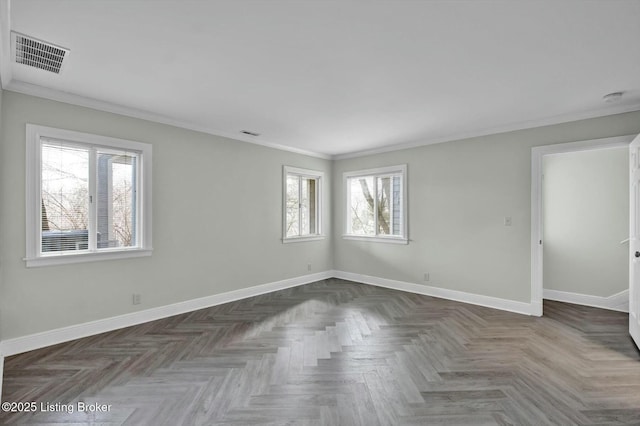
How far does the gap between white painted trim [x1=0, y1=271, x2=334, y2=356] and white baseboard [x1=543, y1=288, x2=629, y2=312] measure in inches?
171

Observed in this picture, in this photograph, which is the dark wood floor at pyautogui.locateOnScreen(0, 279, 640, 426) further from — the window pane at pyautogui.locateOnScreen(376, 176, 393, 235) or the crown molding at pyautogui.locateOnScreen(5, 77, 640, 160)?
the crown molding at pyautogui.locateOnScreen(5, 77, 640, 160)

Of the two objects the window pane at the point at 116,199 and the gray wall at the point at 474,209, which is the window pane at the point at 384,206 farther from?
the window pane at the point at 116,199

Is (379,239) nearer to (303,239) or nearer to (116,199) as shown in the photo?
(303,239)

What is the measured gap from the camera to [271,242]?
17.9 feet

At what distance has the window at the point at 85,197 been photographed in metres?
3.13

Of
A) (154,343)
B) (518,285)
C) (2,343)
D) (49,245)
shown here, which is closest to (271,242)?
(154,343)

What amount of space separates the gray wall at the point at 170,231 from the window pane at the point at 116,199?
239 millimetres

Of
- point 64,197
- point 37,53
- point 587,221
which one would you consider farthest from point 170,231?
point 587,221

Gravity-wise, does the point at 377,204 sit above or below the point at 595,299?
above

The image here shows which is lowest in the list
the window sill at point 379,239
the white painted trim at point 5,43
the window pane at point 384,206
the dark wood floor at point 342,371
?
the dark wood floor at point 342,371

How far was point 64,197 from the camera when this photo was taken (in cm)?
334

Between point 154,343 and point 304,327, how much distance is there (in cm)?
159

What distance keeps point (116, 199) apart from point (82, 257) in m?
0.73

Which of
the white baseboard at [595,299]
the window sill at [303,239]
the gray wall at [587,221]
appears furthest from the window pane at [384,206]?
the white baseboard at [595,299]
